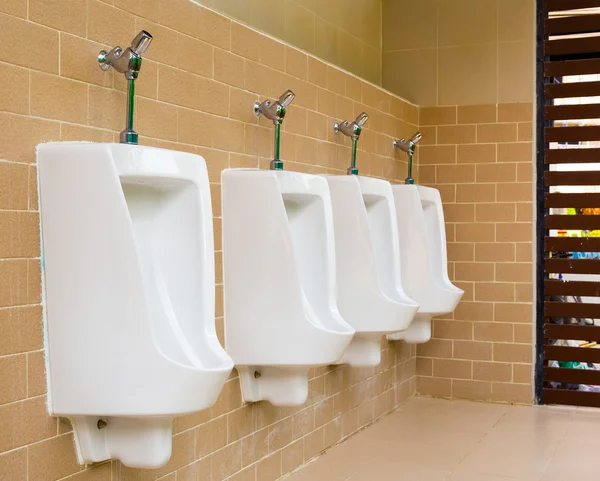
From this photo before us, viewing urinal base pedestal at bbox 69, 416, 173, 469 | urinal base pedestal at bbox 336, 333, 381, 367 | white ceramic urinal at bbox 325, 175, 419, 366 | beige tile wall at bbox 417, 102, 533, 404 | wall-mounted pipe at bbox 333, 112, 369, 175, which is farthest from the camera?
beige tile wall at bbox 417, 102, 533, 404

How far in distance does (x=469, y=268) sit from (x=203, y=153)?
2.28 m

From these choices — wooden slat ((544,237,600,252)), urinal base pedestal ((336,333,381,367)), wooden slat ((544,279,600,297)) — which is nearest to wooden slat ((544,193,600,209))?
wooden slat ((544,237,600,252))

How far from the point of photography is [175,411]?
6.80 feet

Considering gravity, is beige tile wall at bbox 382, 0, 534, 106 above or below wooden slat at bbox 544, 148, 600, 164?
above

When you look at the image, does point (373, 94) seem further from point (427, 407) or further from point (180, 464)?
point (180, 464)

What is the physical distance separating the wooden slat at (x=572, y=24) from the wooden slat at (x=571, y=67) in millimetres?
146

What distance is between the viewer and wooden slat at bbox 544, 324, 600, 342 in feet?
14.6

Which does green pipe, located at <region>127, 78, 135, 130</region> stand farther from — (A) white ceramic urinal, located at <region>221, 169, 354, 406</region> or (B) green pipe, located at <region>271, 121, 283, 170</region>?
(B) green pipe, located at <region>271, 121, 283, 170</region>

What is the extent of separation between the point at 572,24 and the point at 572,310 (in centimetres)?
141

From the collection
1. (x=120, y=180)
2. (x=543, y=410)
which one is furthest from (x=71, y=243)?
(x=543, y=410)

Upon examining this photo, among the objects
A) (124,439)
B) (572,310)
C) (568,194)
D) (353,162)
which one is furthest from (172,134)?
(572,310)

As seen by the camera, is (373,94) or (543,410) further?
(543,410)

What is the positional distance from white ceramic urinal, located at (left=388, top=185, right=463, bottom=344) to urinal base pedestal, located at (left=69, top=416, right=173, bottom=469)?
1.86 meters

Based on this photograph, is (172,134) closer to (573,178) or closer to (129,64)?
(129,64)
